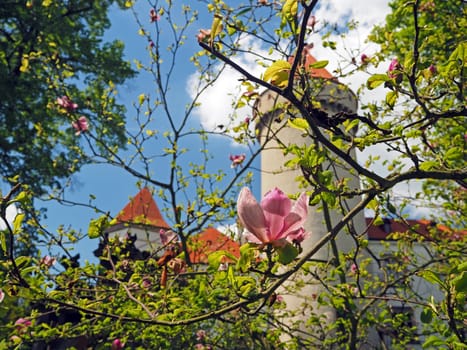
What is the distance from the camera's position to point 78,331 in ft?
12.4

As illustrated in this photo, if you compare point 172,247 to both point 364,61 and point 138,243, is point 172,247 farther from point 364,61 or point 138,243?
point 138,243

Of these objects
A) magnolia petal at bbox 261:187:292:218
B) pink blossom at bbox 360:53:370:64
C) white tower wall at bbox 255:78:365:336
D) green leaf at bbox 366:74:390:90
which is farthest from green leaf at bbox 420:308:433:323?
white tower wall at bbox 255:78:365:336

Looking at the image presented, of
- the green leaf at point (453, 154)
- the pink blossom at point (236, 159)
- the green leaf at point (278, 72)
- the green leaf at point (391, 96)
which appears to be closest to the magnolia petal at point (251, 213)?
the green leaf at point (278, 72)

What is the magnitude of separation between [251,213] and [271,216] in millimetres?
56

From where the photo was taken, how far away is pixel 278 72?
126 centimetres

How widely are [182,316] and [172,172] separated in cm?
247

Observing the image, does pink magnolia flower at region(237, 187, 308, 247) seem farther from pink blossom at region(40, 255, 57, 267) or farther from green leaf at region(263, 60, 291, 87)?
pink blossom at region(40, 255, 57, 267)

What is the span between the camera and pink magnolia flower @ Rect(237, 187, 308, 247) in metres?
1.07

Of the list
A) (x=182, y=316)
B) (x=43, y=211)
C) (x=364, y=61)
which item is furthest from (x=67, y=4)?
(x=182, y=316)

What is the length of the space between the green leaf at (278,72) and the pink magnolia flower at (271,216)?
1.25 feet

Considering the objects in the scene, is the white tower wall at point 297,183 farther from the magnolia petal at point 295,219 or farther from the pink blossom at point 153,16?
the magnolia petal at point 295,219

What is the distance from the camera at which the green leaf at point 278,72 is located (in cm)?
124

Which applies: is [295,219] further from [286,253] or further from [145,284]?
[145,284]

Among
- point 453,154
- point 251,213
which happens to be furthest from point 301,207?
point 453,154
